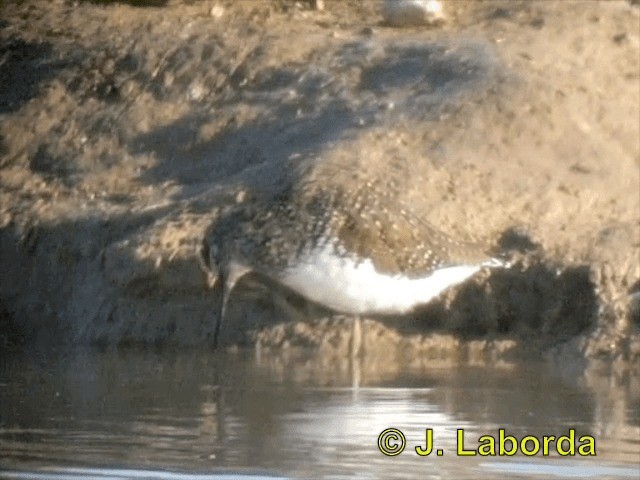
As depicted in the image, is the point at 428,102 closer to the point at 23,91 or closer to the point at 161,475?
the point at 23,91

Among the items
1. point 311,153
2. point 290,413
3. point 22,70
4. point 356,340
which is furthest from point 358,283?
point 22,70

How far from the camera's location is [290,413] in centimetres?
770

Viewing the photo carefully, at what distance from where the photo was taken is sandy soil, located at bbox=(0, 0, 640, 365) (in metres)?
9.79

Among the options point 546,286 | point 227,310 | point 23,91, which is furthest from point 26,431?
point 23,91

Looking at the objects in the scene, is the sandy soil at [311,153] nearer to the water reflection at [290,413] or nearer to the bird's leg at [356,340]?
the bird's leg at [356,340]

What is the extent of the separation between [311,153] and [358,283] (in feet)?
4.37

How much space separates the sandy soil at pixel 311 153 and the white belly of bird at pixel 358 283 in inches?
10.1

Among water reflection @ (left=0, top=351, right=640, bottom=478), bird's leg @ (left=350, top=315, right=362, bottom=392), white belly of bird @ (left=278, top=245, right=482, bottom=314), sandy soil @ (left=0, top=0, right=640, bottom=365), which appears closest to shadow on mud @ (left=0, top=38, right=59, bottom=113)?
sandy soil @ (left=0, top=0, right=640, bottom=365)

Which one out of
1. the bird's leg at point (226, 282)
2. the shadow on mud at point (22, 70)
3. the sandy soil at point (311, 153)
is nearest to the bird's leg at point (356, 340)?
the sandy soil at point (311, 153)

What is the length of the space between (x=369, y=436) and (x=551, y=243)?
10.3 ft

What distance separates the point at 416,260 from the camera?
31.2 ft

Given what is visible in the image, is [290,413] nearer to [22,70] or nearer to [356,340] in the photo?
[356,340]

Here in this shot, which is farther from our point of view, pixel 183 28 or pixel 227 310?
pixel 183 28

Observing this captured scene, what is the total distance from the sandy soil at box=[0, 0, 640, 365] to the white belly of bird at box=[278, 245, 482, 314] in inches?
10.1
